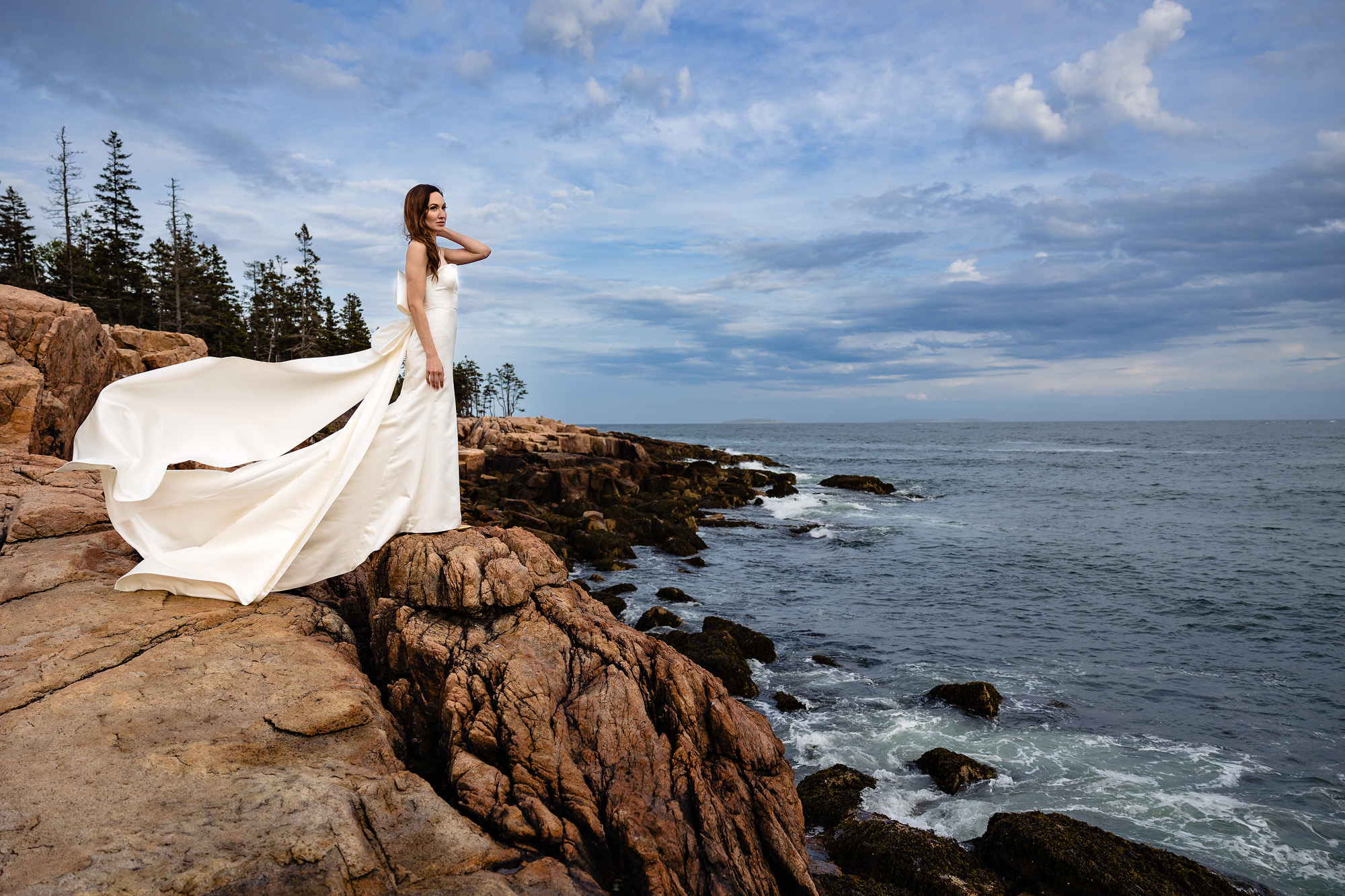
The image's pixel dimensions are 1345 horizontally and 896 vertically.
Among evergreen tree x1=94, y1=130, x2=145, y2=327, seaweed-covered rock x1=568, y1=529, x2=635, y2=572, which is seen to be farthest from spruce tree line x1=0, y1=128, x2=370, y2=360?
seaweed-covered rock x1=568, y1=529, x2=635, y2=572

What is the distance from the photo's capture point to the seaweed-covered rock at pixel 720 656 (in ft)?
36.5

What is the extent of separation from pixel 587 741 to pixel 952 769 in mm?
5761

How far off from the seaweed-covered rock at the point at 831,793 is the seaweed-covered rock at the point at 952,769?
0.77 m

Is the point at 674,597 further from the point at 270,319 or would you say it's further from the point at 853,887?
the point at 270,319

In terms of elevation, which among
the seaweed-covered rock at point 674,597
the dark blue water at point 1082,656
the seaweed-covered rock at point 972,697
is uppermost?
the seaweed-covered rock at point 674,597

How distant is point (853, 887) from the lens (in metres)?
6.07

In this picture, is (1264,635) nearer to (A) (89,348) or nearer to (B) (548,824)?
(B) (548,824)

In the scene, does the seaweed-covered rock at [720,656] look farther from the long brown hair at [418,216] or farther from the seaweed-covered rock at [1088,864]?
the long brown hair at [418,216]

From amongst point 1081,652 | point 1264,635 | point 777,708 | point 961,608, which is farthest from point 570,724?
point 1264,635

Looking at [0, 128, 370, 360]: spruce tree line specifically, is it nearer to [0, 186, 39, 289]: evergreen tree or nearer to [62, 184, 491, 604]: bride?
[0, 186, 39, 289]: evergreen tree

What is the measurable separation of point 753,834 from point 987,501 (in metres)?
36.5

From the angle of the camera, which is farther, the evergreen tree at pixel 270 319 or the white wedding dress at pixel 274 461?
the evergreen tree at pixel 270 319

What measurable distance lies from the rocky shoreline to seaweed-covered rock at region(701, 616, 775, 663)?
15.2 feet

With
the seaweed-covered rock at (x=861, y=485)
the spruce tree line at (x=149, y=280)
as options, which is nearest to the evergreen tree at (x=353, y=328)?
the spruce tree line at (x=149, y=280)
